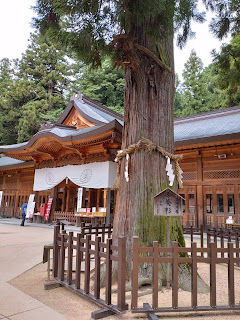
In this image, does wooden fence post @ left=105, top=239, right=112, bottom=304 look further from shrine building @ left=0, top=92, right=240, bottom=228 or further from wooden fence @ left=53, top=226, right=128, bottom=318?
shrine building @ left=0, top=92, right=240, bottom=228

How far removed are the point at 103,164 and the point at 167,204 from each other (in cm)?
872

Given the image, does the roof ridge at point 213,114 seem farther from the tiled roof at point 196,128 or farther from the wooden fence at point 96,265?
the wooden fence at point 96,265

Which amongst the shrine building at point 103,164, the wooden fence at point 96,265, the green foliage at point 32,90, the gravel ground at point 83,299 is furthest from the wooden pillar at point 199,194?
the green foliage at point 32,90

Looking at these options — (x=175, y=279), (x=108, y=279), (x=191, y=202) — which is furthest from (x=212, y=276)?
(x=191, y=202)

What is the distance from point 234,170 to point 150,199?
711 cm

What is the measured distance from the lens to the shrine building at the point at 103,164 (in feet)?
32.6

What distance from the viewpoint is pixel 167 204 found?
3.42 metres

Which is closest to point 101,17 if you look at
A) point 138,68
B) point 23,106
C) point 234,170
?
point 138,68

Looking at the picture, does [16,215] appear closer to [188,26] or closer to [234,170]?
[234,170]

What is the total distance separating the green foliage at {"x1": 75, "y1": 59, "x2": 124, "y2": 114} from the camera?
2648 cm

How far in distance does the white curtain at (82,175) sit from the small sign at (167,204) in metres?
8.27

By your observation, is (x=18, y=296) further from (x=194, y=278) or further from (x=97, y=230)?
(x=194, y=278)

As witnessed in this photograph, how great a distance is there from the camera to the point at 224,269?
15.9 feet

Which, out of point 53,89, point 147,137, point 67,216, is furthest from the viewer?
point 53,89
